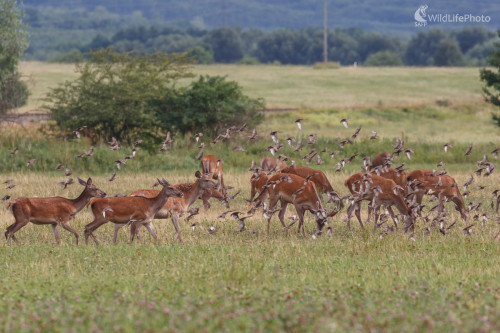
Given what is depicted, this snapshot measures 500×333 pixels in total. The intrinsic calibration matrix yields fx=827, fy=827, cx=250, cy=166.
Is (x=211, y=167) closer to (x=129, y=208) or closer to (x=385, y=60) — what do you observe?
(x=129, y=208)

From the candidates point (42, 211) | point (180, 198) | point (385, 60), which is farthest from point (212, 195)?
point (385, 60)

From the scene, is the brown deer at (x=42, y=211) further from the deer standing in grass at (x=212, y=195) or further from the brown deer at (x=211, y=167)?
the brown deer at (x=211, y=167)

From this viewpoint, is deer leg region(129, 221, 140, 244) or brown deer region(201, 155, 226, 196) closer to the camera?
deer leg region(129, 221, 140, 244)

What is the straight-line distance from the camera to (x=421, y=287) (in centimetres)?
1038

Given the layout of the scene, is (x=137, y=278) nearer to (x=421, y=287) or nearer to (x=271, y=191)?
(x=421, y=287)

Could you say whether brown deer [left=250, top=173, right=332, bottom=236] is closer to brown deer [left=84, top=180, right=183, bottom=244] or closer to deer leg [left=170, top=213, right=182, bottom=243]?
deer leg [left=170, top=213, right=182, bottom=243]

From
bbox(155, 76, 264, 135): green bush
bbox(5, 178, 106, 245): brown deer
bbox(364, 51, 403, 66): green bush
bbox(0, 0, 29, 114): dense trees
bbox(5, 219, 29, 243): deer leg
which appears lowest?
bbox(364, 51, 403, 66): green bush

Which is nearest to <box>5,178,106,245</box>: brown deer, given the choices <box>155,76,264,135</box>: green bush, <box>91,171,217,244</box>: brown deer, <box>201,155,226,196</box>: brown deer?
<box>91,171,217,244</box>: brown deer

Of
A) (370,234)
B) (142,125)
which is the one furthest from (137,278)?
(142,125)

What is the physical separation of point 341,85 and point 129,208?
81.7 metres

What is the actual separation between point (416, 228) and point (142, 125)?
21.6 m

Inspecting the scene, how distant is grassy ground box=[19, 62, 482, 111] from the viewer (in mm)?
72113

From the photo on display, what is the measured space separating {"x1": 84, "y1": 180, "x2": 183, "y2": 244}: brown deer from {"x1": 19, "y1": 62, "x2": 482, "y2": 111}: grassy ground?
2009 inches

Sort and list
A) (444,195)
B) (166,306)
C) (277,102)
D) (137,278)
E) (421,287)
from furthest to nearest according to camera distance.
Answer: (277,102) → (444,195) → (137,278) → (421,287) → (166,306)
